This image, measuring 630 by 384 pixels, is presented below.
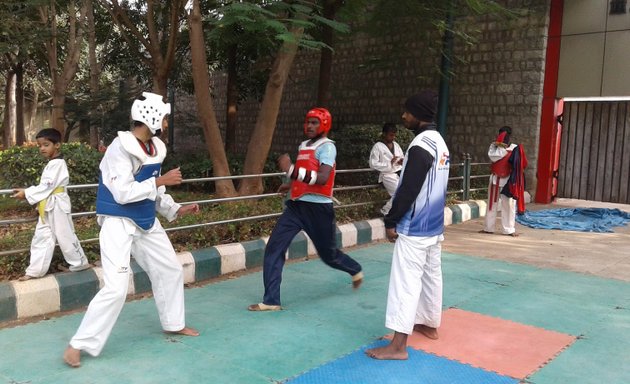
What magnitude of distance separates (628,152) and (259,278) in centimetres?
920

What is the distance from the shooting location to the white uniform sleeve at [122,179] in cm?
365

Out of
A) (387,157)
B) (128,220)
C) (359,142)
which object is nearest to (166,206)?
(128,220)

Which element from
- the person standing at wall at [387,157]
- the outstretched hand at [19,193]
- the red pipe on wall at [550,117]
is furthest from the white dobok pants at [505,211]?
the outstretched hand at [19,193]

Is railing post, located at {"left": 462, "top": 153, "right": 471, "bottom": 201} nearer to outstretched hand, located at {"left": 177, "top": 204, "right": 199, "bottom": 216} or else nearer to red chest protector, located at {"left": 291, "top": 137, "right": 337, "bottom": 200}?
red chest protector, located at {"left": 291, "top": 137, "right": 337, "bottom": 200}

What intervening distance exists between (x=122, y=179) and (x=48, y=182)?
168cm

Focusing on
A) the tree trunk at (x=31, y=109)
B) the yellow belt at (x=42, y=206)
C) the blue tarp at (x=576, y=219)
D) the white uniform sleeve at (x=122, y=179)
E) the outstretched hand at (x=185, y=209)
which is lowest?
the blue tarp at (x=576, y=219)

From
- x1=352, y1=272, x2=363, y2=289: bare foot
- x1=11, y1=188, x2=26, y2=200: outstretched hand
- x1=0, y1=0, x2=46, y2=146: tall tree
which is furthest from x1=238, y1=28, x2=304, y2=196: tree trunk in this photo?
x1=11, y1=188, x2=26, y2=200: outstretched hand

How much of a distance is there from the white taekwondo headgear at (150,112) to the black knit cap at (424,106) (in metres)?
1.72

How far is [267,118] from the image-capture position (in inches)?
369

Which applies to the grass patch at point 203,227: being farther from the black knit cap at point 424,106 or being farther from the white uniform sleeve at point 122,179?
the black knit cap at point 424,106

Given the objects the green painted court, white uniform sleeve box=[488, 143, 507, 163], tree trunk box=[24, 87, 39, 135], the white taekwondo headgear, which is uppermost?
tree trunk box=[24, 87, 39, 135]

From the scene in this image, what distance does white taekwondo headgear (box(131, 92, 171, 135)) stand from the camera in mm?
3785

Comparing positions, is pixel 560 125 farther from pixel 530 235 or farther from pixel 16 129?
pixel 16 129

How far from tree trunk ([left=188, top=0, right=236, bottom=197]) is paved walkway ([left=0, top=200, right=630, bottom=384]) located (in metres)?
3.40
